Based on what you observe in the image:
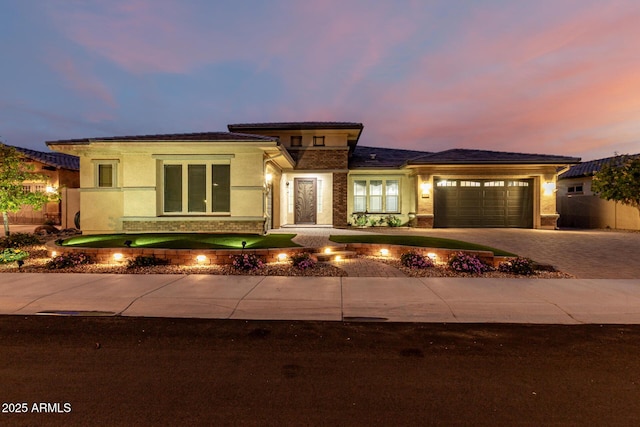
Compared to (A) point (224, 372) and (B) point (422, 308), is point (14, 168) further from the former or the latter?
(B) point (422, 308)

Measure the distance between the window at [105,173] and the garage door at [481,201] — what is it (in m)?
16.7

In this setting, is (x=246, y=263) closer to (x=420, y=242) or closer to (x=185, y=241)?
(x=185, y=241)

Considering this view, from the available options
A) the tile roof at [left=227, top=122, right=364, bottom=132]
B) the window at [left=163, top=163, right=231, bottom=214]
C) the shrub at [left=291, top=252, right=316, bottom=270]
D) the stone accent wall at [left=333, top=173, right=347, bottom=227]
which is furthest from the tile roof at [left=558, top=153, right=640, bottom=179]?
the window at [left=163, top=163, right=231, bottom=214]

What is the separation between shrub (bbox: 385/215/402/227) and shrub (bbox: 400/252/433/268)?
10.2 metres

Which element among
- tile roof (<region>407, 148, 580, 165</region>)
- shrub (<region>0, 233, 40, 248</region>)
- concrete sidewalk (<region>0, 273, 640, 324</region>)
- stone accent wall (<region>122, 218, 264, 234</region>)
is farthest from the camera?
tile roof (<region>407, 148, 580, 165</region>)

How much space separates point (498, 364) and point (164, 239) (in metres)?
10.5

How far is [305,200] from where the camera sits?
19281 mm

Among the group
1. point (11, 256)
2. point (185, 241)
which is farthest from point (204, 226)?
point (11, 256)

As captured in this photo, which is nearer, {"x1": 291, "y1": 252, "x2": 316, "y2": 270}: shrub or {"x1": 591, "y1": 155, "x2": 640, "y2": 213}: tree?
{"x1": 291, "y1": 252, "x2": 316, "y2": 270}: shrub

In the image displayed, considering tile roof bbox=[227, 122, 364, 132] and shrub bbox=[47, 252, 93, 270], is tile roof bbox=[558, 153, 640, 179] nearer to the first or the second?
tile roof bbox=[227, 122, 364, 132]

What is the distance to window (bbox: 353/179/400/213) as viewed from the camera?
65.5 feet

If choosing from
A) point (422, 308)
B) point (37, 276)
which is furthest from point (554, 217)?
point (37, 276)

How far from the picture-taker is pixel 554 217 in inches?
742

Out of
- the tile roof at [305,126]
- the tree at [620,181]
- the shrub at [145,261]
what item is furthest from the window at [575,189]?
the shrub at [145,261]
